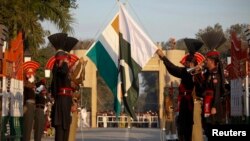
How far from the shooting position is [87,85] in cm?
5522

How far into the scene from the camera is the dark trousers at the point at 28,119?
18.8 metres

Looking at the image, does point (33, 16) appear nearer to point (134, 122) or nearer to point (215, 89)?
point (215, 89)

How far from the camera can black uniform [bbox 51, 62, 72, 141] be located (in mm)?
14523

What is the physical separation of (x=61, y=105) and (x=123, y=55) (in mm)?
3270

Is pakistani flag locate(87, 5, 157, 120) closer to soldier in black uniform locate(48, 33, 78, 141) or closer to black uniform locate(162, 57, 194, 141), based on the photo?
black uniform locate(162, 57, 194, 141)

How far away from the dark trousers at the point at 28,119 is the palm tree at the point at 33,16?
4946 mm

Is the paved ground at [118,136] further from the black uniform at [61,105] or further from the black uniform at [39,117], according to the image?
the black uniform at [61,105]

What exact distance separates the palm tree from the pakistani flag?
6.07 metres

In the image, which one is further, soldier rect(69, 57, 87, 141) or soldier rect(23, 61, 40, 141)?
soldier rect(23, 61, 40, 141)

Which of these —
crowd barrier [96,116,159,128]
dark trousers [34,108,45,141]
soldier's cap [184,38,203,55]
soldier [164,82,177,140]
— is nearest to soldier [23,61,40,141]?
dark trousers [34,108,45,141]

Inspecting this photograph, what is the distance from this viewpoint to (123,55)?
1747cm

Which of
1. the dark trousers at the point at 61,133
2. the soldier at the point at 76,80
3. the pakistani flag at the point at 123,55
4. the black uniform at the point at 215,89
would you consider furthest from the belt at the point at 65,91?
the black uniform at the point at 215,89

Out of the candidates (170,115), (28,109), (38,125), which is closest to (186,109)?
(28,109)

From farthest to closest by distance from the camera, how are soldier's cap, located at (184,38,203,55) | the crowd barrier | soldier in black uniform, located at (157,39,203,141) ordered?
the crowd barrier, soldier's cap, located at (184,38,203,55), soldier in black uniform, located at (157,39,203,141)
